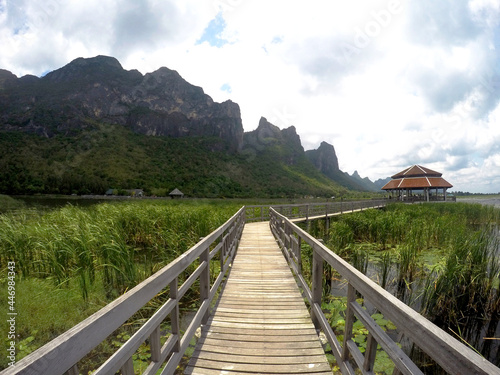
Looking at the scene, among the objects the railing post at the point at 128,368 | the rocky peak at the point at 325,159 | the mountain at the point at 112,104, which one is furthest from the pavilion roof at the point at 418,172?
the rocky peak at the point at 325,159

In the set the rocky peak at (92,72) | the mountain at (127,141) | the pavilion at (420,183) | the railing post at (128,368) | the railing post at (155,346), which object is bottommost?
the railing post at (155,346)

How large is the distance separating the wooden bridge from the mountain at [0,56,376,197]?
58500 millimetres

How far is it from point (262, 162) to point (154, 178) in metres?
51.3

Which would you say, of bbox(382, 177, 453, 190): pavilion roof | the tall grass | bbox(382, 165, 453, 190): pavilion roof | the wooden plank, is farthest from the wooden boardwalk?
bbox(382, 165, 453, 190): pavilion roof

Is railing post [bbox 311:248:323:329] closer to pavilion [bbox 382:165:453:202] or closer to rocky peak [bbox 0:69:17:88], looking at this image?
pavilion [bbox 382:165:453:202]

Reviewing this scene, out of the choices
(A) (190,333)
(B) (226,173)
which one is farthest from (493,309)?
(B) (226,173)

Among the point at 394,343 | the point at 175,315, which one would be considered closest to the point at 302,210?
the point at 175,315

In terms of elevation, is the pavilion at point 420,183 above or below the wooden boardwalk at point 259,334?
above

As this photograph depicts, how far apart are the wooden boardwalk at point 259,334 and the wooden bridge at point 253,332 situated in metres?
0.01

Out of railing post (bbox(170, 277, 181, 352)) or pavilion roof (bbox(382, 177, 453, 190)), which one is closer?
railing post (bbox(170, 277, 181, 352))

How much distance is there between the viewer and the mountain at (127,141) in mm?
63219

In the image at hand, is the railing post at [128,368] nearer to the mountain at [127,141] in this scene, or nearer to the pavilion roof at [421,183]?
the pavilion roof at [421,183]

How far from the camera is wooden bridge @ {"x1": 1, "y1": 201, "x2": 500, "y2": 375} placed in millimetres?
1000

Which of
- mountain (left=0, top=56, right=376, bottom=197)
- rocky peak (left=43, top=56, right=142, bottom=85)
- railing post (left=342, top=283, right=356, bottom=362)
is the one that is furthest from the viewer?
rocky peak (left=43, top=56, right=142, bottom=85)
